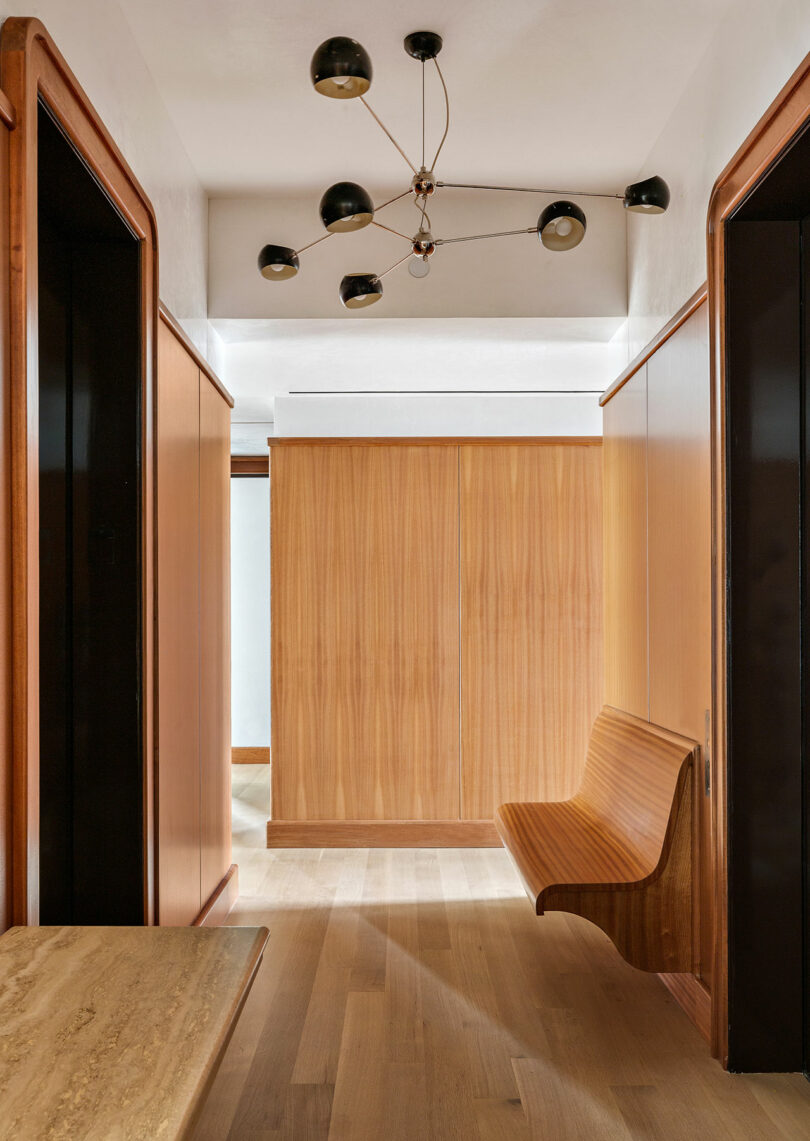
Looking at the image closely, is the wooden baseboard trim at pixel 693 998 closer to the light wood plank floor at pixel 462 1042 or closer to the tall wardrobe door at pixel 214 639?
the light wood plank floor at pixel 462 1042

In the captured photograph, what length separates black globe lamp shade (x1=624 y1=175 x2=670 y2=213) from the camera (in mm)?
2865

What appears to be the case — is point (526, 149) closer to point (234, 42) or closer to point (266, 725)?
point (234, 42)

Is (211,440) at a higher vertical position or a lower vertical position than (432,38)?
lower

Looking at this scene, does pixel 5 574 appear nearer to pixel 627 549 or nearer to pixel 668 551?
pixel 668 551

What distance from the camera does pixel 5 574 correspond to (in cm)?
170

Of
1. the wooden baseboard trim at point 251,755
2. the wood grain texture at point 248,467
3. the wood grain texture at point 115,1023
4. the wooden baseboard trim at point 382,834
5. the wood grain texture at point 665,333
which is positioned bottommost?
the wooden baseboard trim at point 251,755

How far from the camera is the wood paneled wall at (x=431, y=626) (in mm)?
5359

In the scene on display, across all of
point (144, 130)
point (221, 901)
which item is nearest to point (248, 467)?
point (221, 901)

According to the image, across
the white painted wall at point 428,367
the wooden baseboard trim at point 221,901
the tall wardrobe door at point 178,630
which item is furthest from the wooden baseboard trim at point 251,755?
the tall wardrobe door at point 178,630

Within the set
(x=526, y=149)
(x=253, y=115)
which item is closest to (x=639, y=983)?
(x=526, y=149)

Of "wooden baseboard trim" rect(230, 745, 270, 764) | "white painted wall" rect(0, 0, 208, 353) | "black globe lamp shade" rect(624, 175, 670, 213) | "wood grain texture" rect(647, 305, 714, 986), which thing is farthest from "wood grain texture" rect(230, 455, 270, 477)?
"black globe lamp shade" rect(624, 175, 670, 213)

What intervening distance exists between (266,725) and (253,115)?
233 inches

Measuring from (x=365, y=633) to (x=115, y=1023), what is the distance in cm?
423

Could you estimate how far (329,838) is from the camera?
527cm
